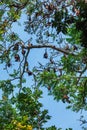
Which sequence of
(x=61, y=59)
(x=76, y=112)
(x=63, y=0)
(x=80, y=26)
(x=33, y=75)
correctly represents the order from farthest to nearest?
(x=76, y=112) → (x=33, y=75) → (x=61, y=59) → (x=63, y=0) → (x=80, y=26)

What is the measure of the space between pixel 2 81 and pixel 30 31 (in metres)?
2.99

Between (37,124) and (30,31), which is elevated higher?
(30,31)

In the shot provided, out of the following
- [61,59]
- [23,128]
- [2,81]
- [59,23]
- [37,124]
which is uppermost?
[2,81]

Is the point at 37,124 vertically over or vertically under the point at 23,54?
under

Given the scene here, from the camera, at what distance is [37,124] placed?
1461cm

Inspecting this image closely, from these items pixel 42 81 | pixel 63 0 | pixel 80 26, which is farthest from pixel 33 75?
pixel 80 26

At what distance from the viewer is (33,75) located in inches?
752

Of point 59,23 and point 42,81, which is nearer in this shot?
point 59,23

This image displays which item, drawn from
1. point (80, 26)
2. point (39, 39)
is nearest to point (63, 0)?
point (39, 39)

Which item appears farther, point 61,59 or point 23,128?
point 61,59

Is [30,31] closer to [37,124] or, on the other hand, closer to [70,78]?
[70,78]

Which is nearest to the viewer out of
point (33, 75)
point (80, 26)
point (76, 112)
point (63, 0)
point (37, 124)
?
point (80, 26)

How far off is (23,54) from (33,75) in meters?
1.76

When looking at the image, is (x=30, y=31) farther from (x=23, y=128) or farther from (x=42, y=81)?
(x=23, y=128)
